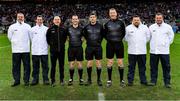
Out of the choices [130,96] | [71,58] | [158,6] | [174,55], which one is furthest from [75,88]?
[158,6]

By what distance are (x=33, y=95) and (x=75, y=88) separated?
144 centimetres

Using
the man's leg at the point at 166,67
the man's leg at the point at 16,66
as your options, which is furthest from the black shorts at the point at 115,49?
the man's leg at the point at 16,66

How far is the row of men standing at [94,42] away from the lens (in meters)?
13.7

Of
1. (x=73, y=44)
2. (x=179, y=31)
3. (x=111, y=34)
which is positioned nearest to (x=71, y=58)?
(x=73, y=44)

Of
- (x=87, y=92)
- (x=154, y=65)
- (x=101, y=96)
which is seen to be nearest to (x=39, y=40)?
(x=87, y=92)

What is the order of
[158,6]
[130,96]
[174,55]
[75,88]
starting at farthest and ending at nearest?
[158,6] < [174,55] < [75,88] < [130,96]

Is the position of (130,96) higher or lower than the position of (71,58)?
lower

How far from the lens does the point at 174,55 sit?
23.8 meters

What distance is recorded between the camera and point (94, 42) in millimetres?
13750

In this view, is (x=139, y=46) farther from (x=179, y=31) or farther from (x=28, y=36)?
(x=179, y=31)

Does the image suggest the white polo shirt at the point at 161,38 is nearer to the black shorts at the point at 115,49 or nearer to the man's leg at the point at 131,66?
the man's leg at the point at 131,66

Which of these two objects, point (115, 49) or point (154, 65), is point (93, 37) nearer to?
point (115, 49)

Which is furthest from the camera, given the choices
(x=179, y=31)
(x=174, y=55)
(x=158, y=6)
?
(x=158, y=6)

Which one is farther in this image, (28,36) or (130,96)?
(28,36)
